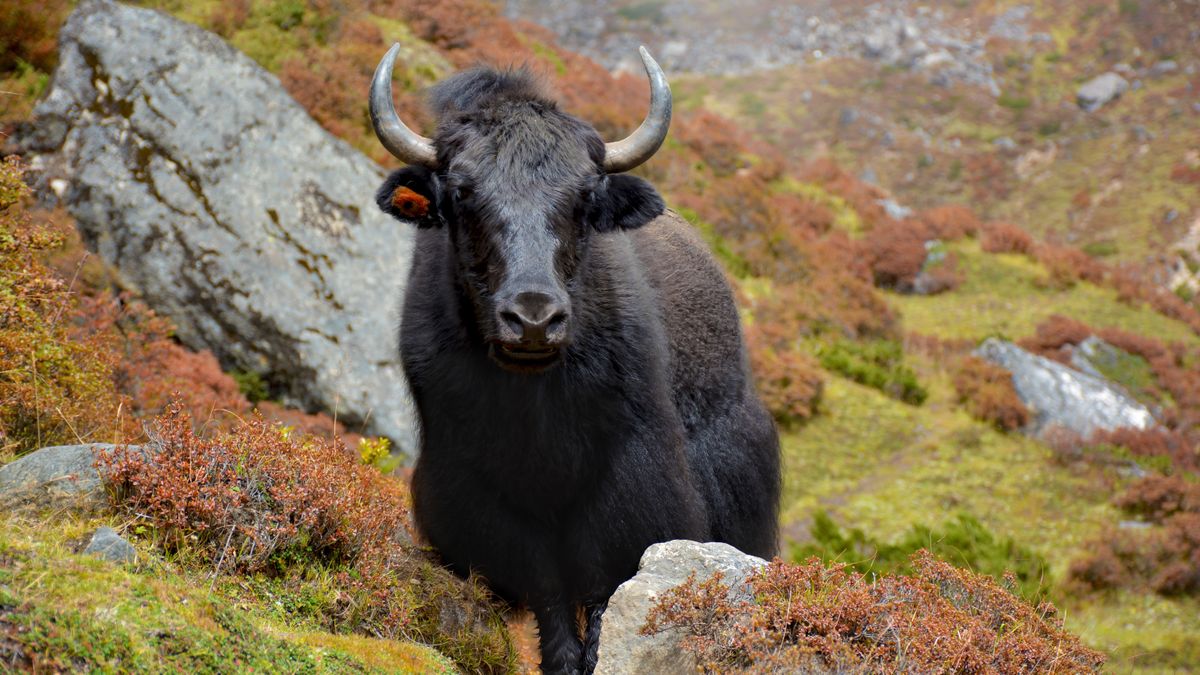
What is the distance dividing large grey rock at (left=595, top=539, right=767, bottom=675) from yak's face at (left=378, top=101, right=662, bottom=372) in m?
1.07

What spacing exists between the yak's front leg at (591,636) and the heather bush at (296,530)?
42 centimetres

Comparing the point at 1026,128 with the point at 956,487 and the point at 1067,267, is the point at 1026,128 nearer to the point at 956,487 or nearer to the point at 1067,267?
the point at 1067,267

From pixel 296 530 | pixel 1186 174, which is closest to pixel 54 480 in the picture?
pixel 296 530

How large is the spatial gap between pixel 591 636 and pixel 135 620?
256cm

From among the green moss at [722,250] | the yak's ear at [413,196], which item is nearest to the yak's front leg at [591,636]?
the yak's ear at [413,196]

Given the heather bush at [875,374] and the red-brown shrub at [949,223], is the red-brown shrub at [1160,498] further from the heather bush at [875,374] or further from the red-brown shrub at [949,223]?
the red-brown shrub at [949,223]

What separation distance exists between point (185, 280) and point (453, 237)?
16.6 ft

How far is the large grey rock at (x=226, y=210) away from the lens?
8.94 m

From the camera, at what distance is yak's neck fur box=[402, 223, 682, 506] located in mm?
4887

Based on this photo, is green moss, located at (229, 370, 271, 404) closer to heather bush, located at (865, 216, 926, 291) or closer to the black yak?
the black yak

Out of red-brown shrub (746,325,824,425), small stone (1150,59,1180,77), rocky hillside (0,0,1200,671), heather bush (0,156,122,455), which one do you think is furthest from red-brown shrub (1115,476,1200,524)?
small stone (1150,59,1180,77)


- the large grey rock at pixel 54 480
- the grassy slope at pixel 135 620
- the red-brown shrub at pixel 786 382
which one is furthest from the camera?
the red-brown shrub at pixel 786 382

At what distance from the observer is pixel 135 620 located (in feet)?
10.2

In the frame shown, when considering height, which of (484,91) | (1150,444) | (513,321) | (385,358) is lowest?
(1150,444)
